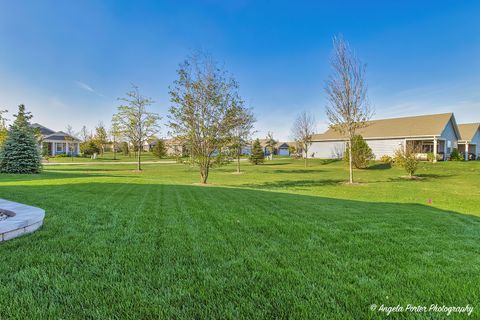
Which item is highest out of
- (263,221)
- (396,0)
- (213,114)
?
(396,0)

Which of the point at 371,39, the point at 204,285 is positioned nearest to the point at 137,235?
the point at 204,285

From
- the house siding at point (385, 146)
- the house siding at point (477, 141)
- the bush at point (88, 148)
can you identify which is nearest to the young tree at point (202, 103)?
the house siding at point (385, 146)

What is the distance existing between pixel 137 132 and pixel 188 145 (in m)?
14.4

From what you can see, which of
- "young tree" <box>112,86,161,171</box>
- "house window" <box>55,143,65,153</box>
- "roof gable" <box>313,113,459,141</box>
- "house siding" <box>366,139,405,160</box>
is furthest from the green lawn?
"house window" <box>55,143,65,153</box>

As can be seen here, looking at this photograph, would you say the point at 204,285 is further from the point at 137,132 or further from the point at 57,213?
the point at 137,132

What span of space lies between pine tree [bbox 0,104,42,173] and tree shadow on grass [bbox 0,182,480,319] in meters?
18.0

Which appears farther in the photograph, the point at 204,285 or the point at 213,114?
the point at 213,114

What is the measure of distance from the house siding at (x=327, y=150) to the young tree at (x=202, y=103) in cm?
2560

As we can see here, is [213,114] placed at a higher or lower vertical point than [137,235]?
higher

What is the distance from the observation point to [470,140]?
3131 cm

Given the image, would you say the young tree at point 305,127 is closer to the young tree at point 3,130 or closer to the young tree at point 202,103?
the young tree at point 202,103

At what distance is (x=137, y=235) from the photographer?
11.4 feet

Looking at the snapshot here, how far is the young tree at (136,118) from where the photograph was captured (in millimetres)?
23891

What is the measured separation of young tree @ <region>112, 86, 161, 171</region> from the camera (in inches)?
941
